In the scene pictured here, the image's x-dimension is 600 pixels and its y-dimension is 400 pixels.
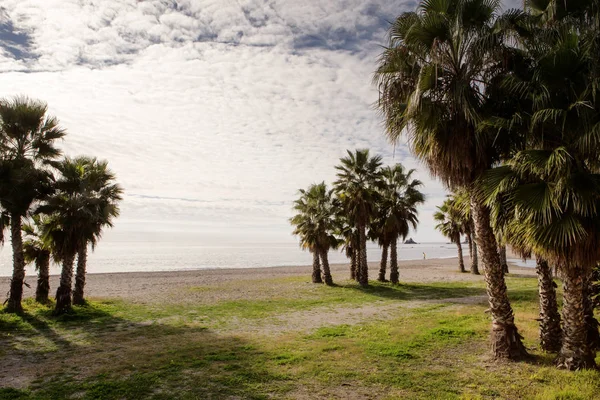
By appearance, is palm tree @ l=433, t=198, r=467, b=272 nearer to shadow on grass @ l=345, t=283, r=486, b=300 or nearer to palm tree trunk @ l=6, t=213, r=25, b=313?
shadow on grass @ l=345, t=283, r=486, b=300

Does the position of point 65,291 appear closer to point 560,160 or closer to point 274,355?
point 274,355

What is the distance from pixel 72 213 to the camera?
17516mm

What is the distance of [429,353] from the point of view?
10352 mm

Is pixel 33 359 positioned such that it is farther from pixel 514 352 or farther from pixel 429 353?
pixel 514 352

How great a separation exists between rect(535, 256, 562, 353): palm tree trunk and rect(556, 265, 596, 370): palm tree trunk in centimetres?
141

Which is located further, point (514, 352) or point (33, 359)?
point (33, 359)

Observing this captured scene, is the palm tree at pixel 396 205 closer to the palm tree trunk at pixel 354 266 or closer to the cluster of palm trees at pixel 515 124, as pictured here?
the palm tree trunk at pixel 354 266

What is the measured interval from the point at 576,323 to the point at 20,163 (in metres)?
22.3

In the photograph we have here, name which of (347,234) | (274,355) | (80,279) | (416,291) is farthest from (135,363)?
(347,234)

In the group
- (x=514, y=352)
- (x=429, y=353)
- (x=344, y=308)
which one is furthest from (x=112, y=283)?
(x=514, y=352)

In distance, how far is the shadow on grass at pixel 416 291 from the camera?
22.5 meters

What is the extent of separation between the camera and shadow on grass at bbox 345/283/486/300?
886 inches

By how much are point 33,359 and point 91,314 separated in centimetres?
716

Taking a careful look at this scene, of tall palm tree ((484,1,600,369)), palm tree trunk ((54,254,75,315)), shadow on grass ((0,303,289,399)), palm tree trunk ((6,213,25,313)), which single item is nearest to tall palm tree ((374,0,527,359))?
tall palm tree ((484,1,600,369))
